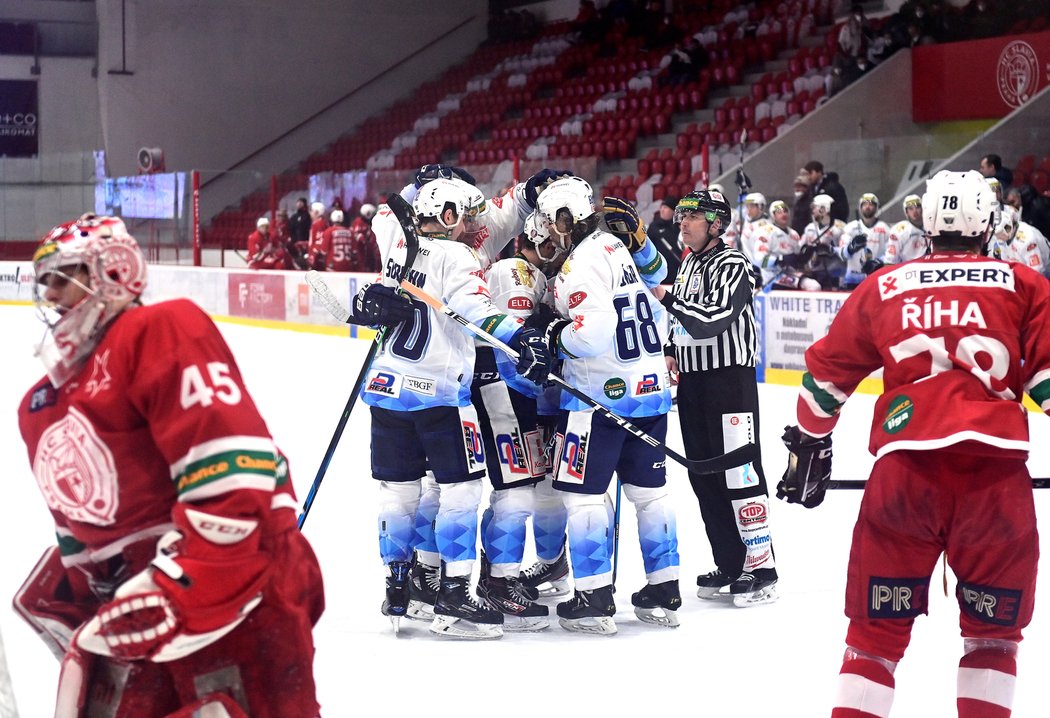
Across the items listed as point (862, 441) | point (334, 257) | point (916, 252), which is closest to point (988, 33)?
point (916, 252)

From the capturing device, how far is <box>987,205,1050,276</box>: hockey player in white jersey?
929 cm

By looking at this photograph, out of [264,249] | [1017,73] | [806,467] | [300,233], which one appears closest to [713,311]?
[806,467]

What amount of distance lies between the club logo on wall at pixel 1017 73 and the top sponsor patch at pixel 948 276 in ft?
38.9

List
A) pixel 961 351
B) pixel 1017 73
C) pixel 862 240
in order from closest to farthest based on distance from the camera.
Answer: pixel 961 351 < pixel 862 240 < pixel 1017 73

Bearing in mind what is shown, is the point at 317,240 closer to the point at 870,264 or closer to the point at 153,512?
the point at 870,264

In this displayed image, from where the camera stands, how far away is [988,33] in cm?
1429

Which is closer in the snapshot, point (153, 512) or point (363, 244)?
point (153, 512)

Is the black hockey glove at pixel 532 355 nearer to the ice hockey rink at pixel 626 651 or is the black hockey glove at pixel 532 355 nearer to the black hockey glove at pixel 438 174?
the black hockey glove at pixel 438 174

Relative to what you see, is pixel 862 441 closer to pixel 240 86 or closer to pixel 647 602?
pixel 647 602

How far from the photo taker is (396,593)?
4.23 metres

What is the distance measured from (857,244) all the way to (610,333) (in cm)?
705

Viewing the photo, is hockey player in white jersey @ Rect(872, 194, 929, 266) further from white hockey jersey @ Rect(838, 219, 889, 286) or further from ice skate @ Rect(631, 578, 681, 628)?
ice skate @ Rect(631, 578, 681, 628)

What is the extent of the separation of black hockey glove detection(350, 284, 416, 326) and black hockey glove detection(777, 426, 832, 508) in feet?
4.88

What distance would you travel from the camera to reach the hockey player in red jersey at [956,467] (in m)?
2.59
